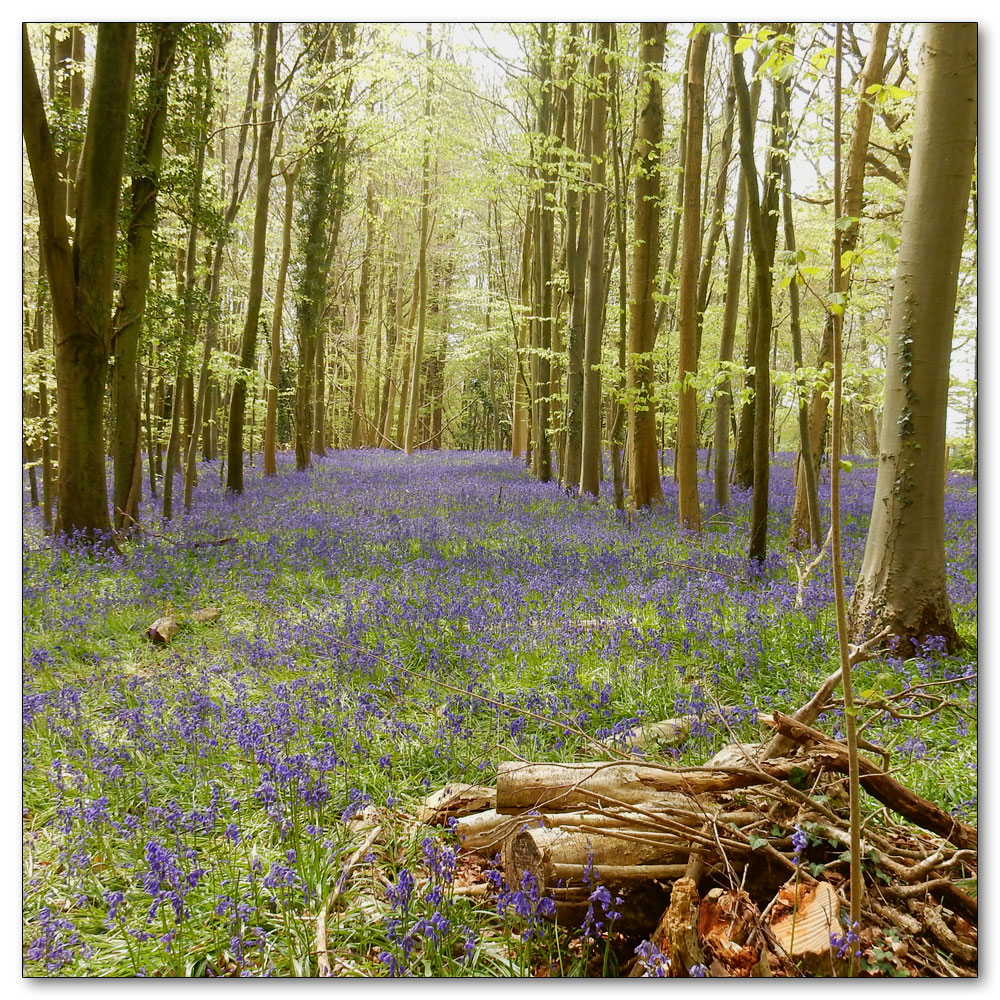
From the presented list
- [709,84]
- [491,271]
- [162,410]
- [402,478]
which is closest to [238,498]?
[402,478]

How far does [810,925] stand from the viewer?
2.05 metres

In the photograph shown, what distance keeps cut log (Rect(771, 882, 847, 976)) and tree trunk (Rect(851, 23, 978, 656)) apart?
2.47 meters

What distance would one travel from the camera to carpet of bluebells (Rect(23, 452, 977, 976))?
2.20m

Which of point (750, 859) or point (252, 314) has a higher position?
point (252, 314)

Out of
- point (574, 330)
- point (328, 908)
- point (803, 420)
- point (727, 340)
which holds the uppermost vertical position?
point (574, 330)

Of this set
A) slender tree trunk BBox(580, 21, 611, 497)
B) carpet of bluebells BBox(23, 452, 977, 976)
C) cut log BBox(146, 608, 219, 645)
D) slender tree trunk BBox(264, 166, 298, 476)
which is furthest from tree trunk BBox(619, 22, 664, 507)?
slender tree trunk BBox(264, 166, 298, 476)

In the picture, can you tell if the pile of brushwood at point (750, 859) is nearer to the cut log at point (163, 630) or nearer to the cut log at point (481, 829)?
the cut log at point (481, 829)

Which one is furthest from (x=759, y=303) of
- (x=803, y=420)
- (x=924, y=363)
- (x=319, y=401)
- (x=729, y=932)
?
(x=319, y=401)

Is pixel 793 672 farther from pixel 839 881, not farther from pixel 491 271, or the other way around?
Answer: pixel 491 271

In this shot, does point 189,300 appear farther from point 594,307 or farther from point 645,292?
point 594,307

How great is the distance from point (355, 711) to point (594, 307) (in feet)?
32.7

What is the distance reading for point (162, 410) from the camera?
16016 millimetres

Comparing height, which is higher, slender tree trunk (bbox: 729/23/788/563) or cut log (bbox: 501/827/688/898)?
slender tree trunk (bbox: 729/23/788/563)

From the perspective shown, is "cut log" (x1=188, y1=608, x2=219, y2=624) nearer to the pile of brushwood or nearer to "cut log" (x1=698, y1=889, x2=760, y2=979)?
the pile of brushwood
